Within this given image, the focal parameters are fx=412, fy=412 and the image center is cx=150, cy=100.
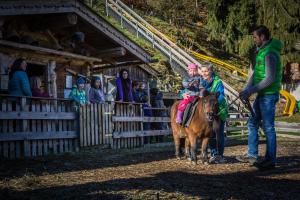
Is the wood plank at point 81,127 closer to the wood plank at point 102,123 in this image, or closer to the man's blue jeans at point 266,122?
the wood plank at point 102,123

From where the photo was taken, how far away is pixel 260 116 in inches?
309

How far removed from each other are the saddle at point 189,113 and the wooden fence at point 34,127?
3.76 meters

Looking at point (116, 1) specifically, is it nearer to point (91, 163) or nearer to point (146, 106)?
point (146, 106)

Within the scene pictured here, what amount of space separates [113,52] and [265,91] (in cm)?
881

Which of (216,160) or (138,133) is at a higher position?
(138,133)

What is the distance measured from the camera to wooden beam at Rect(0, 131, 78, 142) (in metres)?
9.48

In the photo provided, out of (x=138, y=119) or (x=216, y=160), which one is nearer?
(x=216, y=160)

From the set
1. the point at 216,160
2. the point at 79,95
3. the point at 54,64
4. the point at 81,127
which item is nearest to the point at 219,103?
the point at 216,160

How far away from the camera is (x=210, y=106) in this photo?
827cm

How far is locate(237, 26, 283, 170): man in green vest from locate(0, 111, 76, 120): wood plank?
5248 millimetres

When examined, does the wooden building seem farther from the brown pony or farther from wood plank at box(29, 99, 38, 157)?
the brown pony

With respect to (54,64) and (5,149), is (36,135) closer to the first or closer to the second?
(5,149)

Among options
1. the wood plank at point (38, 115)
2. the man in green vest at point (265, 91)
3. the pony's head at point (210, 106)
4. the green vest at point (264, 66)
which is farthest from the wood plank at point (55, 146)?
the green vest at point (264, 66)

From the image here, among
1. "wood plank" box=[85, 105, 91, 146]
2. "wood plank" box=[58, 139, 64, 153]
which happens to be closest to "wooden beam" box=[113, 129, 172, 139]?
"wood plank" box=[85, 105, 91, 146]
